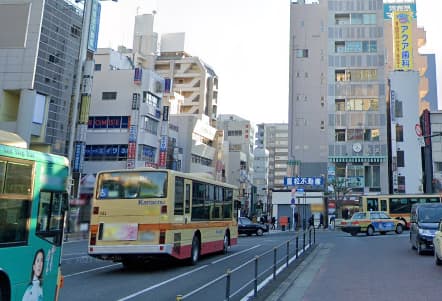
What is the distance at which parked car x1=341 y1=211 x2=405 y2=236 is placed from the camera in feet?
107

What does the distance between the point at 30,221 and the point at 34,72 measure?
113 feet

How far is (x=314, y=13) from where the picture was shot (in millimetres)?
73625

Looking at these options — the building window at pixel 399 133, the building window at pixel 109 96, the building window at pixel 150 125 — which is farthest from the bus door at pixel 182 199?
the building window at pixel 399 133

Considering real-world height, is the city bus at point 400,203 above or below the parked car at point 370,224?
above

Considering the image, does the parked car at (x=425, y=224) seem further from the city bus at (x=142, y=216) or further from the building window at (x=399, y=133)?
the building window at (x=399, y=133)

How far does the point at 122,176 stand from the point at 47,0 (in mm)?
31861

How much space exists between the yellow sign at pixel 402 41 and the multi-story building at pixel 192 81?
3513cm

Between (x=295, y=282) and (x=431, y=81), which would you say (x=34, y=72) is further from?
(x=431, y=81)

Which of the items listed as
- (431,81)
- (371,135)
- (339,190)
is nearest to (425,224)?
(339,190)

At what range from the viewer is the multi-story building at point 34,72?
3681cm

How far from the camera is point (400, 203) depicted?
40.0m

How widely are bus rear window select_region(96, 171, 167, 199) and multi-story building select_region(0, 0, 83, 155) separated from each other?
83.8 ft

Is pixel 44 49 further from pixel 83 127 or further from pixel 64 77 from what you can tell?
pixel 83 127

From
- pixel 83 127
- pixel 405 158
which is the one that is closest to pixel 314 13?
pixel 405 158
